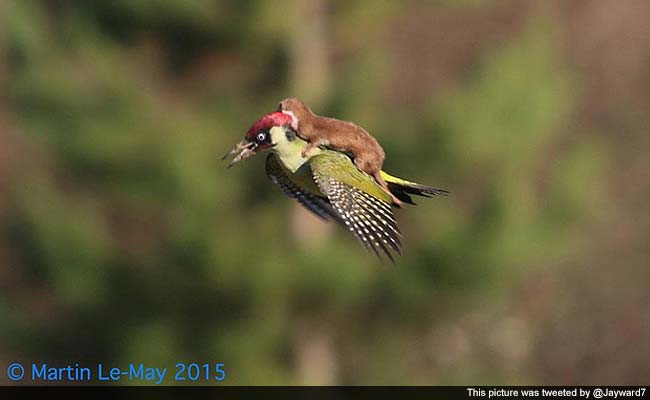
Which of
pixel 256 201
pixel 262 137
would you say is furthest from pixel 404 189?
pixel 256 201

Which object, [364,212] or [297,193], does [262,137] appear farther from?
[297,193]

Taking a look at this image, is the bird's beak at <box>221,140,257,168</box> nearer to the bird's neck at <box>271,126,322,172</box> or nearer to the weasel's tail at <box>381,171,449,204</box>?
the bird's neck at <box>271,126,322,172</box>

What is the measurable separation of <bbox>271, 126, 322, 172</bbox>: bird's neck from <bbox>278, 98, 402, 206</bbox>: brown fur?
0.04 ft

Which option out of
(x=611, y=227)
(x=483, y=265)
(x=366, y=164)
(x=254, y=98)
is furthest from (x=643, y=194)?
(x=366, y=164)

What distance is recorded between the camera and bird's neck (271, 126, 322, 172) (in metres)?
1.78

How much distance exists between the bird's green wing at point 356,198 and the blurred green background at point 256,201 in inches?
229

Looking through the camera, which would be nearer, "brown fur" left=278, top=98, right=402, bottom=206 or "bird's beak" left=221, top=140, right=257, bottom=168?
"bird's beak" left=221, top=140, right=257, bottom=168

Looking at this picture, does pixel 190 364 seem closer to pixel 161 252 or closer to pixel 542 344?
pixel 161 252

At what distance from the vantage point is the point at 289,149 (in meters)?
1.86

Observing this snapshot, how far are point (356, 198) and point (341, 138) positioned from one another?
131 mm

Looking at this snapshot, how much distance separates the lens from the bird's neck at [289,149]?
1.78 meters

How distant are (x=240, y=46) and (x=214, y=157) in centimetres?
95

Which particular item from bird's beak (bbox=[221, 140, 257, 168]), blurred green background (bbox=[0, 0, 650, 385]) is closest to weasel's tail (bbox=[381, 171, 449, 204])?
bird's beak (bbox=[221, 140, 257, 168])

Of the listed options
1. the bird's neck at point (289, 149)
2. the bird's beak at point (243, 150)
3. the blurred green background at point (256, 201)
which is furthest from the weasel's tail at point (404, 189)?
the blurred green background at point (256, 201)
